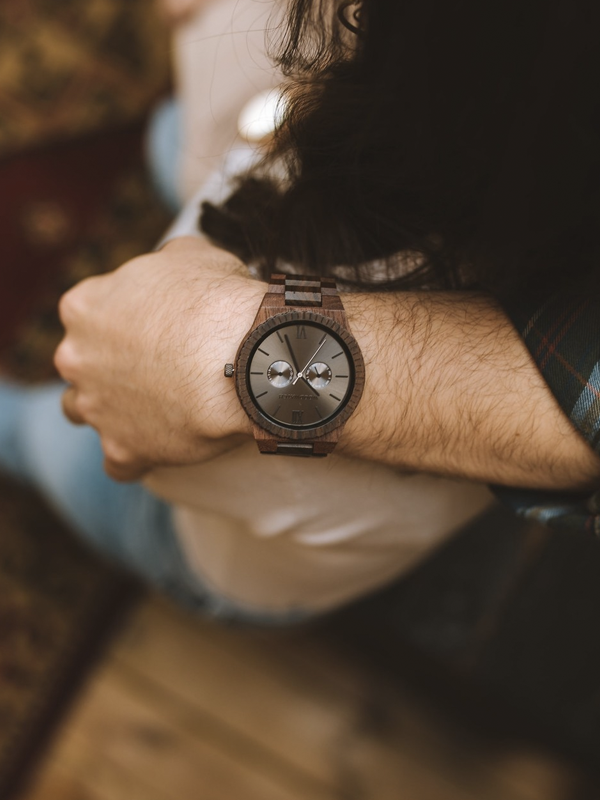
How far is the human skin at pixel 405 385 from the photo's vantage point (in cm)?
58

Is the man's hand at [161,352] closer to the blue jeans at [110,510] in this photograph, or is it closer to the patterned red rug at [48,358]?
the blue jeans at [110,510]

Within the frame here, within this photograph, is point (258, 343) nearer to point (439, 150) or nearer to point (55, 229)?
point (439, 150)

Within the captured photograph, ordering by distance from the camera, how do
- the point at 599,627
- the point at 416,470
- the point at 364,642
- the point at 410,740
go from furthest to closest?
the point at 410,740 → the point at 364,642 → the point at 599,627 → the point at 416,470

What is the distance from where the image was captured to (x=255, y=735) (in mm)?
1376

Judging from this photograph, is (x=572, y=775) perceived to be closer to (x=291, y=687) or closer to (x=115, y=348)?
(x=291, y=687)

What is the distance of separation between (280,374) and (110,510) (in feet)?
1.86

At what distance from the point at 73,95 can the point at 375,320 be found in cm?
170

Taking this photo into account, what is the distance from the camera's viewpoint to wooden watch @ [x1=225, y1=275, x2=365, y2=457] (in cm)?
56

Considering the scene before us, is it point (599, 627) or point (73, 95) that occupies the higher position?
point (73, 95)

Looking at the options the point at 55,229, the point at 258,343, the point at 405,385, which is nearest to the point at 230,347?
the point at 258,343

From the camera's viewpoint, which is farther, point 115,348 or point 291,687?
point 291,687

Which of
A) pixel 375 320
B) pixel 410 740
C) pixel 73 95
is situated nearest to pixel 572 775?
pixel 410 740

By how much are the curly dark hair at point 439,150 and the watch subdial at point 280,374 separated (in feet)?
0.37

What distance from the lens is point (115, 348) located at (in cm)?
64
